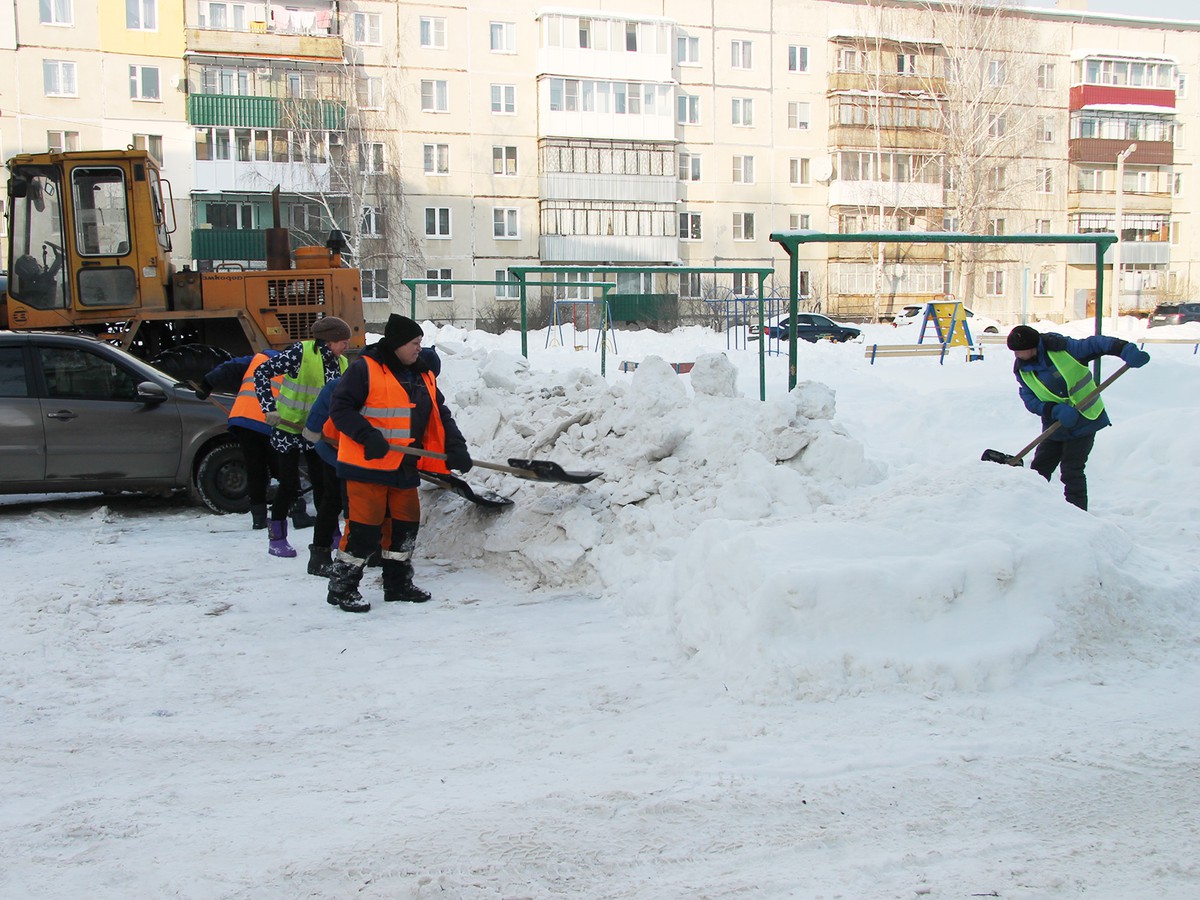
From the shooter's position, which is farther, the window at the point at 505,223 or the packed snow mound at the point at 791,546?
the window at the point at 505,223

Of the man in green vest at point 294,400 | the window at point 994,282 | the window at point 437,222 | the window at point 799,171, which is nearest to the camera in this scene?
Answer: the man in green vest at point 294,400

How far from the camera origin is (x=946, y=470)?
5.96 m

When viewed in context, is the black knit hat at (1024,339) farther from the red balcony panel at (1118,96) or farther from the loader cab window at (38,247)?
the red balcony panel at (1118,96)

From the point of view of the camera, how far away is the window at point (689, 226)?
4419 centimetres

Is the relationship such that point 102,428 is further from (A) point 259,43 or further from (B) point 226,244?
(A) point 259,43

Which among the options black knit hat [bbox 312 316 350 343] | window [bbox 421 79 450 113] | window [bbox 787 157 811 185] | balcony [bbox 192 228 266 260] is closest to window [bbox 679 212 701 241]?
window [bbox 787 157 811 185]

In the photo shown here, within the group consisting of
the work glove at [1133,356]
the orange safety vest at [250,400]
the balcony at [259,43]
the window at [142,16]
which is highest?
the window at [142,16]

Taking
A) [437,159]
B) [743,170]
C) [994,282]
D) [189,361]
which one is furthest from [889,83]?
[189,361]

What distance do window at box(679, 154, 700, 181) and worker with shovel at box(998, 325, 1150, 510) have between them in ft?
125

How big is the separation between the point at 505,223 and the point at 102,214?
31.1 m

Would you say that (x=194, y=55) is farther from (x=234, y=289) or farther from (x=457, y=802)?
(x=457, y=802)

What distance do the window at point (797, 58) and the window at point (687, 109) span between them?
477 cm

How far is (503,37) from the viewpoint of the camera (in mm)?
41094

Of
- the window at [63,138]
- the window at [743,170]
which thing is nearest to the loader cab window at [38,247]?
the window at [63,138]
